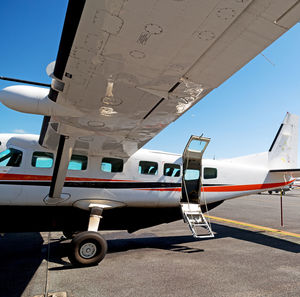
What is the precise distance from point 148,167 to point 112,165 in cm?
120

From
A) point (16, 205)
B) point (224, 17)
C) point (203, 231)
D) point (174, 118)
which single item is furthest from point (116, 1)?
point (203, 231)

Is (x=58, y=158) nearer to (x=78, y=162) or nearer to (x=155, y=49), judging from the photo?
(x=78, y=162)

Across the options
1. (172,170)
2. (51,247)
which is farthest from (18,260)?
(172,170)

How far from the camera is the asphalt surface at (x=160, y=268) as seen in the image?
4.07 meters

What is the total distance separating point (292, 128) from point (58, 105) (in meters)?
10.3

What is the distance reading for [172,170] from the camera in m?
7.59

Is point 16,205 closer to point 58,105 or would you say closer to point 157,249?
point 58,105

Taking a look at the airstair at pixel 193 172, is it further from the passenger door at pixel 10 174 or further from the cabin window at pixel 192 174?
the passenger door at pixel 10 174

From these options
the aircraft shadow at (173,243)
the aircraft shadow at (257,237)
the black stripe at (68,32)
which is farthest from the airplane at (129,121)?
the aircraft shadow at (257,237)

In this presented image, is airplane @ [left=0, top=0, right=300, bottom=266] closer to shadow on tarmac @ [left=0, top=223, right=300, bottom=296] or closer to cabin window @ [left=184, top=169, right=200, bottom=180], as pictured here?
cabin window @ [left=184, top=169, right=200, bottom=180]

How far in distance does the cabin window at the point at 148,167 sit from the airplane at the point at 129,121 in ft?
0.11

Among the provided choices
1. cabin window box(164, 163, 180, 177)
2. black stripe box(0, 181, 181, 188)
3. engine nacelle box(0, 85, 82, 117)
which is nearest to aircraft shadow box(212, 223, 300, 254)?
cabin window box(164, 163, 180, 177)

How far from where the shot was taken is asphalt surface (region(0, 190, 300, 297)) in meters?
4.07

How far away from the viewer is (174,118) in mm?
4246
